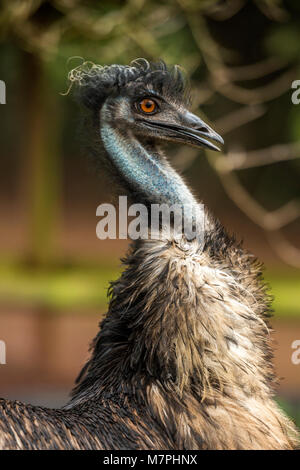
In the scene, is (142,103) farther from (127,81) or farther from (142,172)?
(142,172)

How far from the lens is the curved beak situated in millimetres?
A: 3186

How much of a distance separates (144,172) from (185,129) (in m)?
0.24

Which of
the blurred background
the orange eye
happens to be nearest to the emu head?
the orange eye

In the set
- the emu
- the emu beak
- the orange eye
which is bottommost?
the emu

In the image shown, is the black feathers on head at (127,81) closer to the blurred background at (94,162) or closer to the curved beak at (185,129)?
the curved beak at (185,129)

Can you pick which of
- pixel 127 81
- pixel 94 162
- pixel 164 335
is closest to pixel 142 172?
pixel 94 162

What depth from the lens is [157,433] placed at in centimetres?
275

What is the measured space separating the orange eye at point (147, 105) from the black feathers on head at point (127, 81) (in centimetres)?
4

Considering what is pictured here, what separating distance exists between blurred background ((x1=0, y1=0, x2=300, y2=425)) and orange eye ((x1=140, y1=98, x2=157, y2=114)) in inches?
11.3

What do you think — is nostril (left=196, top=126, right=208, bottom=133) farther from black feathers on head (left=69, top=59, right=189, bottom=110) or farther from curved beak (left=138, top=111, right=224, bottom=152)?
black feathers on head (left=69, top=59, right=189, bottom=110)

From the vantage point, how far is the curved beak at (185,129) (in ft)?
10.5

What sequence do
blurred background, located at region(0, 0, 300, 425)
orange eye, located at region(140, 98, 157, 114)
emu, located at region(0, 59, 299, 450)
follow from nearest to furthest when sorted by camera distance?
emu, located at region(0, 59, 299, 450) < orange eye, located at region(140, 98, 157, 114) < blurred background, located at region(0, 0, 300, 425)

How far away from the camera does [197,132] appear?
3.19 m

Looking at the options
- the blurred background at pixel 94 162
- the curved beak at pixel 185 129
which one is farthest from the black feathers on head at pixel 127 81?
the blurred background at pixel 94 162
